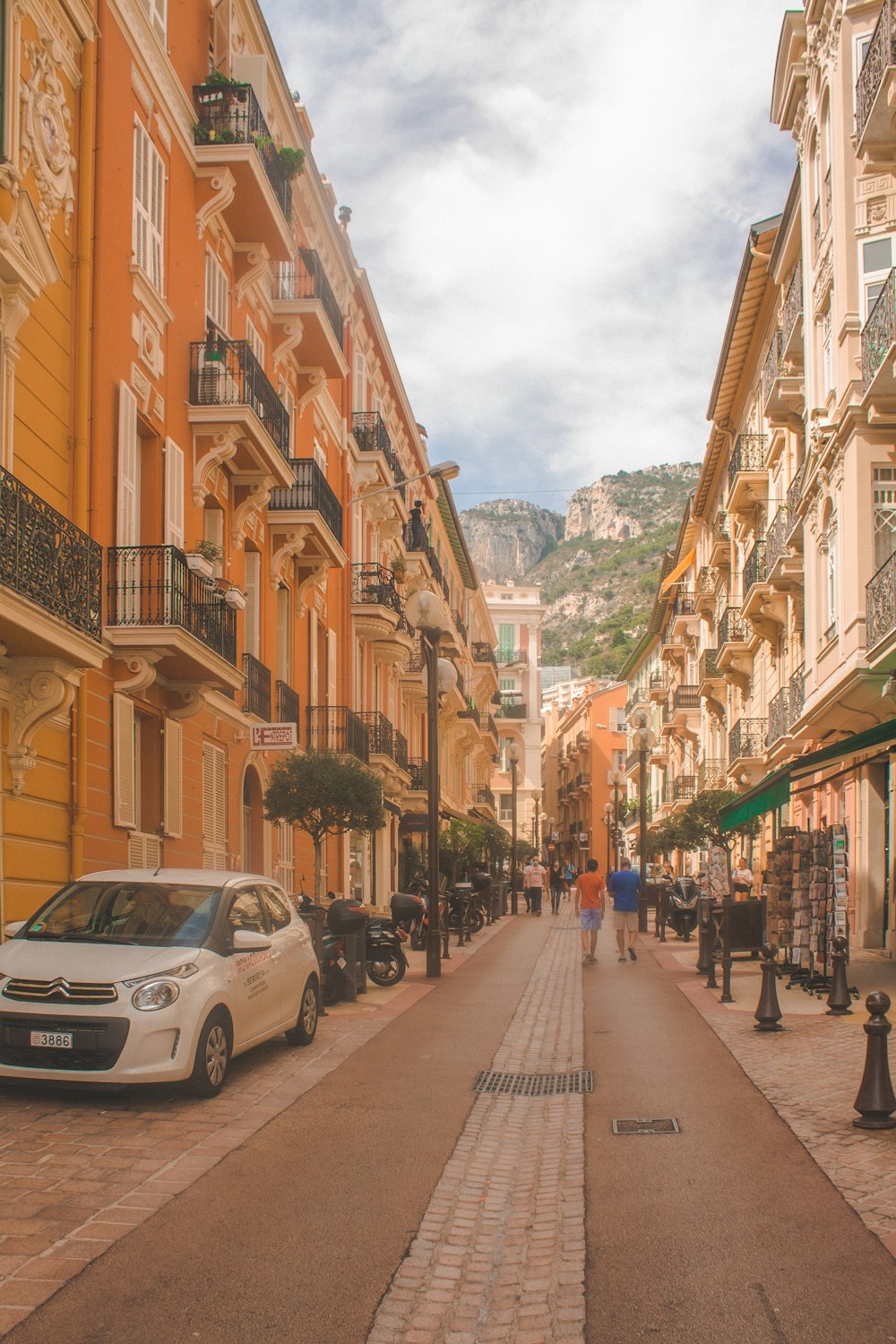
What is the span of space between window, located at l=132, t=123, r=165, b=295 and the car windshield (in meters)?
8.98

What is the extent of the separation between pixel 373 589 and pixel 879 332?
16.9 meters

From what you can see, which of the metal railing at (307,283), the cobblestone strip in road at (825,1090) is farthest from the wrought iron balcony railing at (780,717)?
the cobblestone strip in road at (825,1090)

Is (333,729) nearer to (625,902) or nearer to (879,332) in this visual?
(625,902)

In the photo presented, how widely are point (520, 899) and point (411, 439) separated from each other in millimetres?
22284

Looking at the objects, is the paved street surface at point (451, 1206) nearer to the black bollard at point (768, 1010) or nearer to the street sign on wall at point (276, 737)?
the black bollard at point (768, 1010)

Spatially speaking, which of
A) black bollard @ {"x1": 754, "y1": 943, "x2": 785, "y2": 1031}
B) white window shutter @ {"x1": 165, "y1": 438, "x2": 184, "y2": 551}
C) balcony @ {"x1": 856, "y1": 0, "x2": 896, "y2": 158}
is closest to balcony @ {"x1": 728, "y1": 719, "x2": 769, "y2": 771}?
balcony @ {"x1": 856, "y1": 0, "x2": 896, "y2": 158}

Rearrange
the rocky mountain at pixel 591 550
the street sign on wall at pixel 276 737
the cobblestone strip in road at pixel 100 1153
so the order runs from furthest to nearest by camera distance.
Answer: the rocky mountain at pixel 591 550 → the street sign on wall at pixel 276 737 → the cobblestone strip in road at pixel 100 1153

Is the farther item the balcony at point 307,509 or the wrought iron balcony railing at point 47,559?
the balcony at point 307,509

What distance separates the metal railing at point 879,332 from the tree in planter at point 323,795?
27.9 ft

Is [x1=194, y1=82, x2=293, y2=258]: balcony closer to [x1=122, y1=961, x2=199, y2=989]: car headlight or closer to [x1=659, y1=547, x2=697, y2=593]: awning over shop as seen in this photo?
[x1=122, y1=961, x2=199, y2=989]: car headlight

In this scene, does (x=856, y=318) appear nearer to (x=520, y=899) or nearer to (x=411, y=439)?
(x=411, y=439)

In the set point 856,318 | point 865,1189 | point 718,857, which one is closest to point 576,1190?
point 865,1189

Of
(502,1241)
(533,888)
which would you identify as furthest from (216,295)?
(533,888)

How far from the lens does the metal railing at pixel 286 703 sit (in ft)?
79.1
